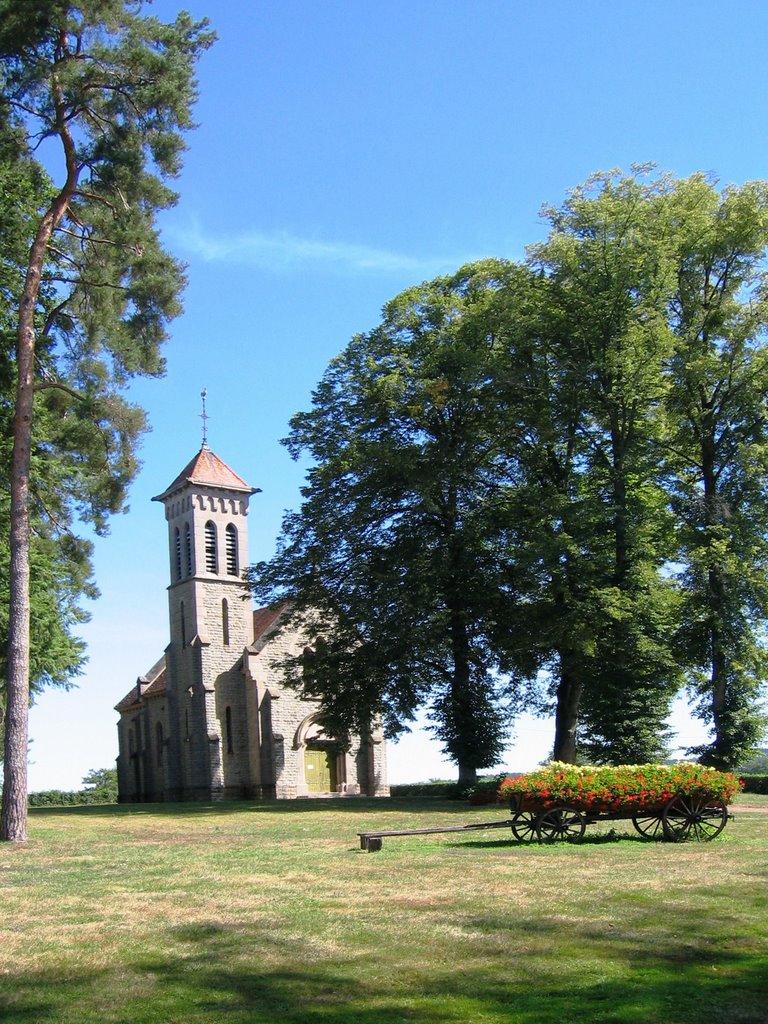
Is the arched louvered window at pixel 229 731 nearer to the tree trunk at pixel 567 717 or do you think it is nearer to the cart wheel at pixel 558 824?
the tree trunk at pixel 567 717

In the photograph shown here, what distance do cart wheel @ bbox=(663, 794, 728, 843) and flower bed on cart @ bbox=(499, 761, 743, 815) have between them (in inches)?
7.5

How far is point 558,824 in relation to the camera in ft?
53.4

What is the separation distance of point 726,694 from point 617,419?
8803 mm

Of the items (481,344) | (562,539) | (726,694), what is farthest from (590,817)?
(481,344)

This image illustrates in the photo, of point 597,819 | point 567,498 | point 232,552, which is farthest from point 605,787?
point 232,552

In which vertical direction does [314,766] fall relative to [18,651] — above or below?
below

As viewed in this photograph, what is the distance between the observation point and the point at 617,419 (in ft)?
109

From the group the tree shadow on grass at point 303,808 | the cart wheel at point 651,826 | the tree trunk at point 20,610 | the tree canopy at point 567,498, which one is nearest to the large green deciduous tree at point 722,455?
the tree canopy at point 567,498

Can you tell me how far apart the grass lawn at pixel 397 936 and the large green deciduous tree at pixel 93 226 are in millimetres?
8528

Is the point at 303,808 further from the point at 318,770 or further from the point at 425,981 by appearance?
the point at 425,981

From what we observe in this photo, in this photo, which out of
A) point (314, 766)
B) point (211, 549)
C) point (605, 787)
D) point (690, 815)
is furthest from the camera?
point (211, 549)

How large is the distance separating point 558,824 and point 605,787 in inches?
38.5

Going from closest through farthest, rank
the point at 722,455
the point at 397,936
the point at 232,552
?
1. the point at 397,936
2. the point at 722,455
3. the point at 232,552

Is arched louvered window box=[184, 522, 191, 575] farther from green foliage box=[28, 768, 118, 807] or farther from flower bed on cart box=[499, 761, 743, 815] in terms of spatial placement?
flower bed on cart box=[499, 761, 743, 815]
